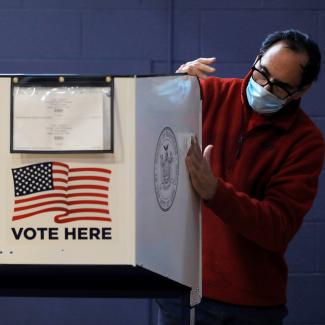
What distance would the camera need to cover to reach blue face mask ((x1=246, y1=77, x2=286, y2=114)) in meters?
1.65

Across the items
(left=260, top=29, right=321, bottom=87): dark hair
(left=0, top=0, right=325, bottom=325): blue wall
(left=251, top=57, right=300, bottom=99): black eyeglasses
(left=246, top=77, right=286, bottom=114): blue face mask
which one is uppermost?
(left=0, top=0, right=325, bottom=325): blue wall

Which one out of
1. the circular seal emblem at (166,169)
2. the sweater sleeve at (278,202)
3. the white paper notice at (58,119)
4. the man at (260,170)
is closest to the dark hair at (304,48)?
the man at (260,170)

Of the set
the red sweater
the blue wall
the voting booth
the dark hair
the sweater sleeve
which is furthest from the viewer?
the blue wall

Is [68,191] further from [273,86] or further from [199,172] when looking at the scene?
[273,86]

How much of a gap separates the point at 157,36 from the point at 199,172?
4.54ft

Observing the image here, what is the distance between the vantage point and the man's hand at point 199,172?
1.30 meters

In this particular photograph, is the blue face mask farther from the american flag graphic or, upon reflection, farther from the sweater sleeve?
the american flag graphic

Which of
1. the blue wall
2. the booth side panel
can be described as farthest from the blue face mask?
the blue wall

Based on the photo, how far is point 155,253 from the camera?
116cm

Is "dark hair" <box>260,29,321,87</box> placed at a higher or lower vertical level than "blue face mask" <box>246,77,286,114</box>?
higher

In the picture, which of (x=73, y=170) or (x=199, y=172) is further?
(x=199, y=172)

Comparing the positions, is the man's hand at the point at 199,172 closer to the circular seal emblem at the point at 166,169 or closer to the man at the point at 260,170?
the circular seal emblem at the point at 166,169

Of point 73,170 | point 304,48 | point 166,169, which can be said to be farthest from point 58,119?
point 304,48

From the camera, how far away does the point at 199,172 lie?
4.32 ft
